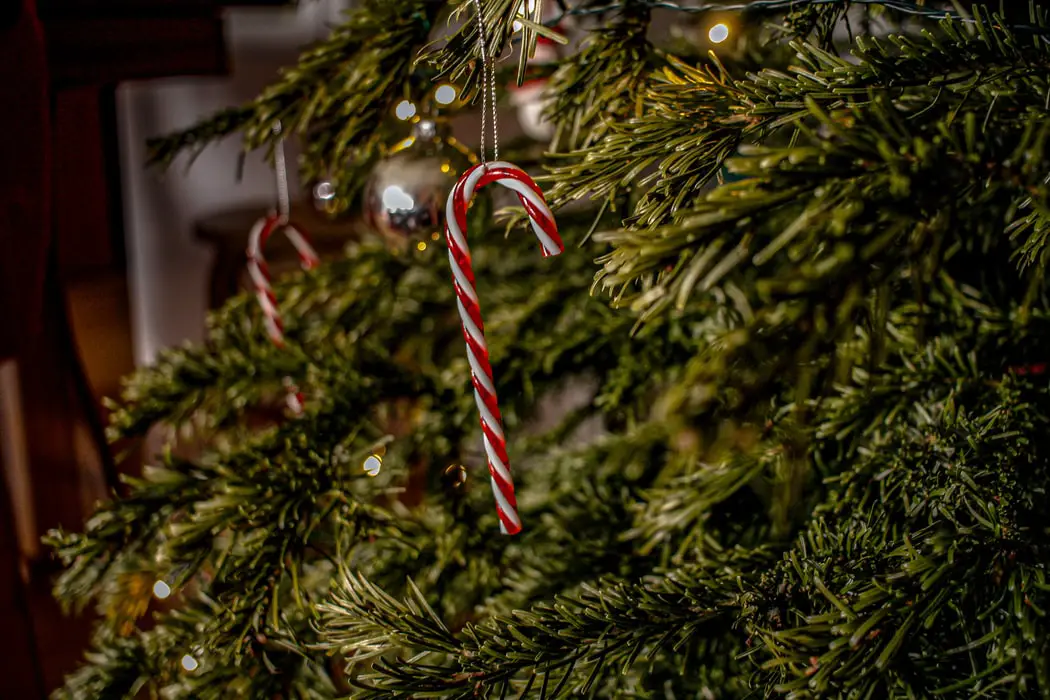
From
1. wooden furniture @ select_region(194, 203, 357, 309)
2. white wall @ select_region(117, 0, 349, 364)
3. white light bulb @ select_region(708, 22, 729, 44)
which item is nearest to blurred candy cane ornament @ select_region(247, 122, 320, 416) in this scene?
white light bulb @ select_region(708, 22, 729, 44)

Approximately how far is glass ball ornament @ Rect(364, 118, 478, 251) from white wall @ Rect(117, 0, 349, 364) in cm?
89

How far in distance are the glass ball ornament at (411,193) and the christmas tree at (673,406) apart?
39 millimetres

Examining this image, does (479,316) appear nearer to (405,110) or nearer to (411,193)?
(405,110)

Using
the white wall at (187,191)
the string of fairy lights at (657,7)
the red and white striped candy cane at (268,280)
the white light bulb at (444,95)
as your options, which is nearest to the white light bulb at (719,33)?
the string of fairy lights at (657,7)

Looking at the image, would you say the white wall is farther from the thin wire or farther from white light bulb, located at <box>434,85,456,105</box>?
white light bulb, located at <box>434,85,456,105</box>

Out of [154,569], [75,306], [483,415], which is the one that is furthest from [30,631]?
[75,306]

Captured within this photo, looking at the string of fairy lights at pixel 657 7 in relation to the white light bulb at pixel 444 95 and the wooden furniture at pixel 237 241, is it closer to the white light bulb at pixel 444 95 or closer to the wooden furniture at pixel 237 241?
the white light bulb at pixel 444 95

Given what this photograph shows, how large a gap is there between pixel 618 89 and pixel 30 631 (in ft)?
1.71

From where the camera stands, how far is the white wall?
138 cm

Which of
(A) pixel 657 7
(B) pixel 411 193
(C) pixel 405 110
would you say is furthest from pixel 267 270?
(A) pixel 657 7

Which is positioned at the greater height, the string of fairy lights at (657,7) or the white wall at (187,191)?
the string of fairy lights at (657,7)

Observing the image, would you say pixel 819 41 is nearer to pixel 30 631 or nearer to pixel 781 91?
pixel 781 91

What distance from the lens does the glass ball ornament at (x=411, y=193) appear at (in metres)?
0.52

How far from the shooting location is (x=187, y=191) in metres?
1.42
